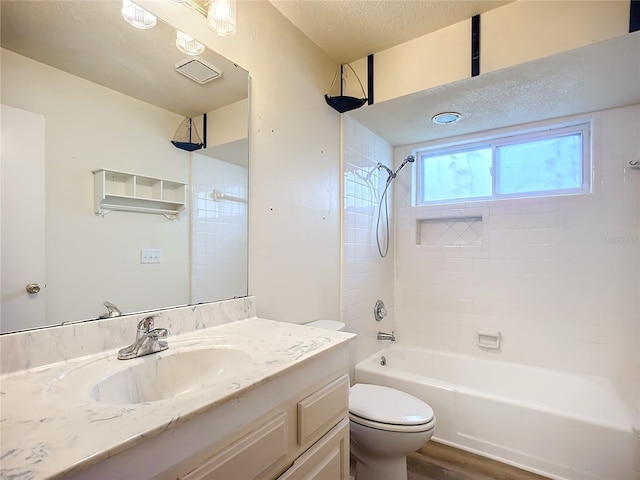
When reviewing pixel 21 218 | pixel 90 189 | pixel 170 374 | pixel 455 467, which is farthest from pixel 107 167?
pixel 455 467

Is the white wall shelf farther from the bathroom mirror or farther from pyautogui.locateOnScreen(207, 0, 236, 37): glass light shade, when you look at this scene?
pyautogui.locateOnScreen(207, 0, 236, 37): glass light shade

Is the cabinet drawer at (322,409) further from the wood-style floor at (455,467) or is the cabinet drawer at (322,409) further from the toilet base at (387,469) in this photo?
the wood-style floor at (455,467)

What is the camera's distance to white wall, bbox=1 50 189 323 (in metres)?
0.93

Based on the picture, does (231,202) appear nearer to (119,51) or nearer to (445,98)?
(119,51)

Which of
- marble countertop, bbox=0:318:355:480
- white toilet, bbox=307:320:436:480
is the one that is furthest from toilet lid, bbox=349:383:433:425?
marble countertop, bbox=0:318:355:480

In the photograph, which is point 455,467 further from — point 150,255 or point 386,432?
point 150,255

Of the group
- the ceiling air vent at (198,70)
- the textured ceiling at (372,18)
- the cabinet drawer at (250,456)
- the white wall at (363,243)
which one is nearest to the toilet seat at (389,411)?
the white wall at (363,243)

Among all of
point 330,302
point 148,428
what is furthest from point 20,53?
point 330,302

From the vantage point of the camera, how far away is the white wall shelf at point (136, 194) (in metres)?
1.03

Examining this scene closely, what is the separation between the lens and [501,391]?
92.0 inches

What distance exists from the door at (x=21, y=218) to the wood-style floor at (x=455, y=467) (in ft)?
6.20

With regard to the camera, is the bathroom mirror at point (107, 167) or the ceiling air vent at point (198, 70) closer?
the bathroom mirror at point (107, 167)

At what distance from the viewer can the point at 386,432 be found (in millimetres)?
1497

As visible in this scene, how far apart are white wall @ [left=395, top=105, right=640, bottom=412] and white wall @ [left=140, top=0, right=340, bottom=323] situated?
3.48 ft
